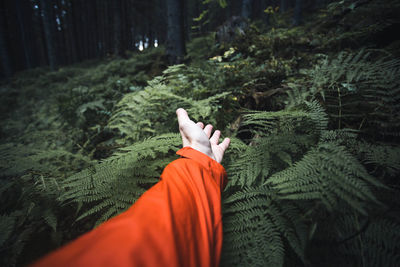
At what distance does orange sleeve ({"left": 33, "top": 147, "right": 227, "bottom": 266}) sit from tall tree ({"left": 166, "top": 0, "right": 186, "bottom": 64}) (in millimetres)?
4568

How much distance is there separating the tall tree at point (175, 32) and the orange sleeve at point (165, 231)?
4568 millimetres

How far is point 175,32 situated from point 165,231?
527 centimetres

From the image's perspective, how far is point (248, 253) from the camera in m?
0.81

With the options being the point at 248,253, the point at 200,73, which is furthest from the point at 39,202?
the point at 200,73

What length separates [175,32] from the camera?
4672 mm

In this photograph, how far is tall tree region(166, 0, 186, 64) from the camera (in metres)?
4.41

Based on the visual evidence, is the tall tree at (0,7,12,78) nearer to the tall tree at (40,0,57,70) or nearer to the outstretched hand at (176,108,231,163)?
the tall tree at (40,0,57,70)

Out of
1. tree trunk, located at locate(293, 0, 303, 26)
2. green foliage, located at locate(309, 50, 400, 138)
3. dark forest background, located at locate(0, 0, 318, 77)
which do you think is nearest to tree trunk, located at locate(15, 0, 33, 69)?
dark forest background, located at locate(0, 0, 318, 77)

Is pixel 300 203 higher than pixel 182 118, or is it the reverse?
pixel 182 118

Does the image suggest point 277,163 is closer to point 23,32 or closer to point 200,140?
point 200,140

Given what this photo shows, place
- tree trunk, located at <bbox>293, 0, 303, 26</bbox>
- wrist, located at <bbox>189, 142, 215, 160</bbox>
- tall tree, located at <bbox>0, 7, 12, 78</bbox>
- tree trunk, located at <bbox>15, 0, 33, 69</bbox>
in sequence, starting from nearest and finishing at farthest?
wrist, located at <bbox>189, 142, 215, 160</bbox>
tree trunk, located at <bbox>293, 0, 303, 26</bbox>
tall tree, located at <bbox>0, 7, 12, 78</bbox>
tree trunk, located at <bbox>15, 0, 33, 69</bbox>

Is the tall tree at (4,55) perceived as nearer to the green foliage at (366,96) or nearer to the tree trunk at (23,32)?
the tree trunk at (23,32)

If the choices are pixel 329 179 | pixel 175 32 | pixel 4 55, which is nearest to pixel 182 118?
pixel 329 179

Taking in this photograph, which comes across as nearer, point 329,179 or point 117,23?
point 329,179
